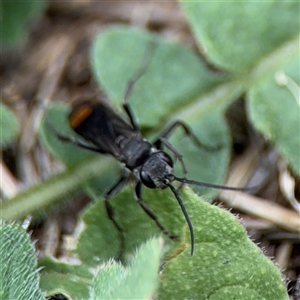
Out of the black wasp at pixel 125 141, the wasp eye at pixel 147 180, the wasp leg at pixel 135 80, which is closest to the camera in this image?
the wasp eye at pixel 147 180

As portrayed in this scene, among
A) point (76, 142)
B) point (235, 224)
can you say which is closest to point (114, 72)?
point (76, 142)

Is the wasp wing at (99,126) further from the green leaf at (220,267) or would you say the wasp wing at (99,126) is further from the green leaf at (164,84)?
the green leaf at (220,267)

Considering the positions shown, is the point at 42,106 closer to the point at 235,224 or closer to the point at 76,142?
the point at 76,142

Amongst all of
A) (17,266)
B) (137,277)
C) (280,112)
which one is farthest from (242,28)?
(137,277)

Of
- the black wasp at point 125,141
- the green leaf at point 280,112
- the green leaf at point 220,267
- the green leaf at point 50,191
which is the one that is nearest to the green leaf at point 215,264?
the green leaf at point 220,267

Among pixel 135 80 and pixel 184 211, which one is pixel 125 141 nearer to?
pixel 135 80

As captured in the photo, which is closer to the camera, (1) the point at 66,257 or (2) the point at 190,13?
(1) the point at 66,257
